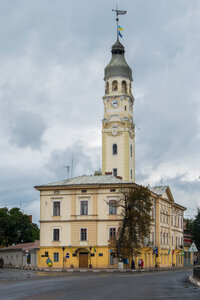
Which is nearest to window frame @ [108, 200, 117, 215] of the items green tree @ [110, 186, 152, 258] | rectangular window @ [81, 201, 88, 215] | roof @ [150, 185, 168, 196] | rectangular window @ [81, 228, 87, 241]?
rectangular window @ [81, 201, 88, 215]

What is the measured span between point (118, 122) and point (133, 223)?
1386 inches

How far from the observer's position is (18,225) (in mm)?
102750

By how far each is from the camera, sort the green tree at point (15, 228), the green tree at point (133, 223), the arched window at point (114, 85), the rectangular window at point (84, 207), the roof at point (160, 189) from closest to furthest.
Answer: the green tree at point (133, 223), the rectangular window at point (84, 207), the roof at point (160, 189), the green tree at point (15, 228), the arched window at point (114, 85)

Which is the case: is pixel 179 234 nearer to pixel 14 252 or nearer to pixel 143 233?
pixel 14 252

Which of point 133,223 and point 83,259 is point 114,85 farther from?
point 133,223

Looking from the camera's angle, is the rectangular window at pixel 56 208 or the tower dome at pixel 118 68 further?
the tower dome at pixel 118 68

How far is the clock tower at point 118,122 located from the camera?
95250 millimetres

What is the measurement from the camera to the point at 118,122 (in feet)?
318

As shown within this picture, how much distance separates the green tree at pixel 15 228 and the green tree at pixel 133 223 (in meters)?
34.3

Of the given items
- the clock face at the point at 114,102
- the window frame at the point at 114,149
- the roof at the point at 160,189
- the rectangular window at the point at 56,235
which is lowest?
the rectangular window at the point at 56,235

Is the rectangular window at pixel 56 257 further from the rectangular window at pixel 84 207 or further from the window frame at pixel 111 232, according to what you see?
the window frame at pixel 111 232

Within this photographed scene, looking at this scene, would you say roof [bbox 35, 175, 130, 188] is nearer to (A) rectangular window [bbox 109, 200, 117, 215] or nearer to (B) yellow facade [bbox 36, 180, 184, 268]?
(B) yellow facade [bbox 36, 180, 184, 268]

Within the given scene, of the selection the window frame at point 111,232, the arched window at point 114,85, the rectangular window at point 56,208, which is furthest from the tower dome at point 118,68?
the window frame at point 111,232

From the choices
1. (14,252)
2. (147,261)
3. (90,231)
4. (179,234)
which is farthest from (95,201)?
(179,234)
